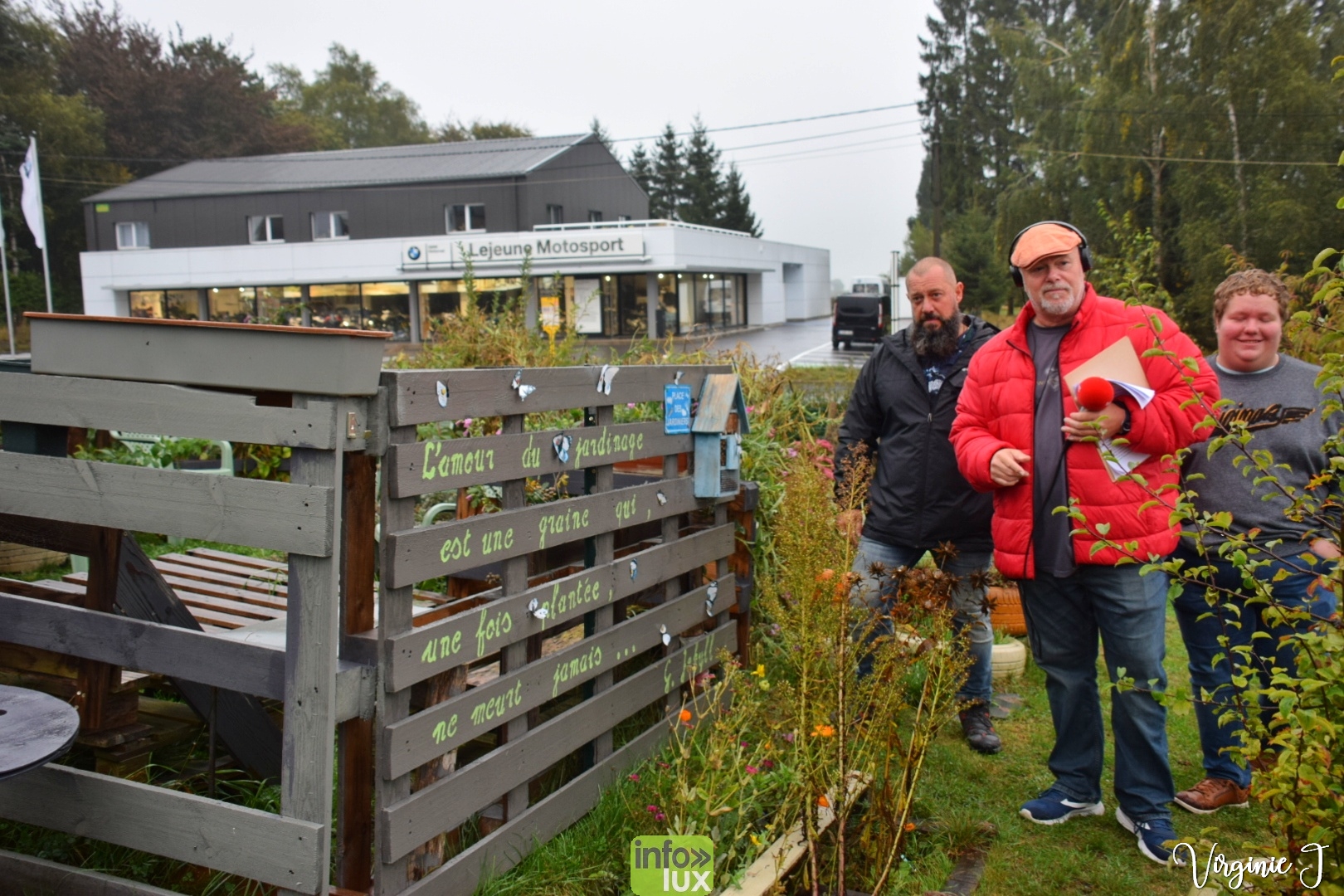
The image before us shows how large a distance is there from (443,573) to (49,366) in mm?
1009

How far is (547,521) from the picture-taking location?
295 cm

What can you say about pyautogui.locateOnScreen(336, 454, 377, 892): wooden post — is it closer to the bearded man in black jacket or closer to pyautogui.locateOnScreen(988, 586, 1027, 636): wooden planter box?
the bearded man in black jacket

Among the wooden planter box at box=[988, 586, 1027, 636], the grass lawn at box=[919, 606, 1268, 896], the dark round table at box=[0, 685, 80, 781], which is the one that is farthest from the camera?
the wooden planter box at box=[988, 586, 1027, 636]

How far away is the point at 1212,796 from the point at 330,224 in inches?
1642

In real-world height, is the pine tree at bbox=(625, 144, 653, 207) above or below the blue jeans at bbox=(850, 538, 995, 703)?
above

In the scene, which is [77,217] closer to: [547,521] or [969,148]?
[969,148]

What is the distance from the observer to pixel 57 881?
2.45 metres

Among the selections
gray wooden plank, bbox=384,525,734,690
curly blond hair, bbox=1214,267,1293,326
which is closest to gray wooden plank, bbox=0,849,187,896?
gray wooden plank, bbox=384,525,734,690

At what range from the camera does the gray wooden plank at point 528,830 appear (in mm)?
2557

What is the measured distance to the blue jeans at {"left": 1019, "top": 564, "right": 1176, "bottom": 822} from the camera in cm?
328

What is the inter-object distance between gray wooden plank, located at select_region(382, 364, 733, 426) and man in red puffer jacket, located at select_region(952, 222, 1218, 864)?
1.10m

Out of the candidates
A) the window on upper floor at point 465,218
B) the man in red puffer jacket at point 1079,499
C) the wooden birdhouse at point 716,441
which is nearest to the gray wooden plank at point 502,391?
the wooden birdhouse at point 716,441

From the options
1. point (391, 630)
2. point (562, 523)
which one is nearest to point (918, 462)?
point (562, 523)

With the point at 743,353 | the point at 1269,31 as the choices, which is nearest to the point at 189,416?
the point at 743,353
